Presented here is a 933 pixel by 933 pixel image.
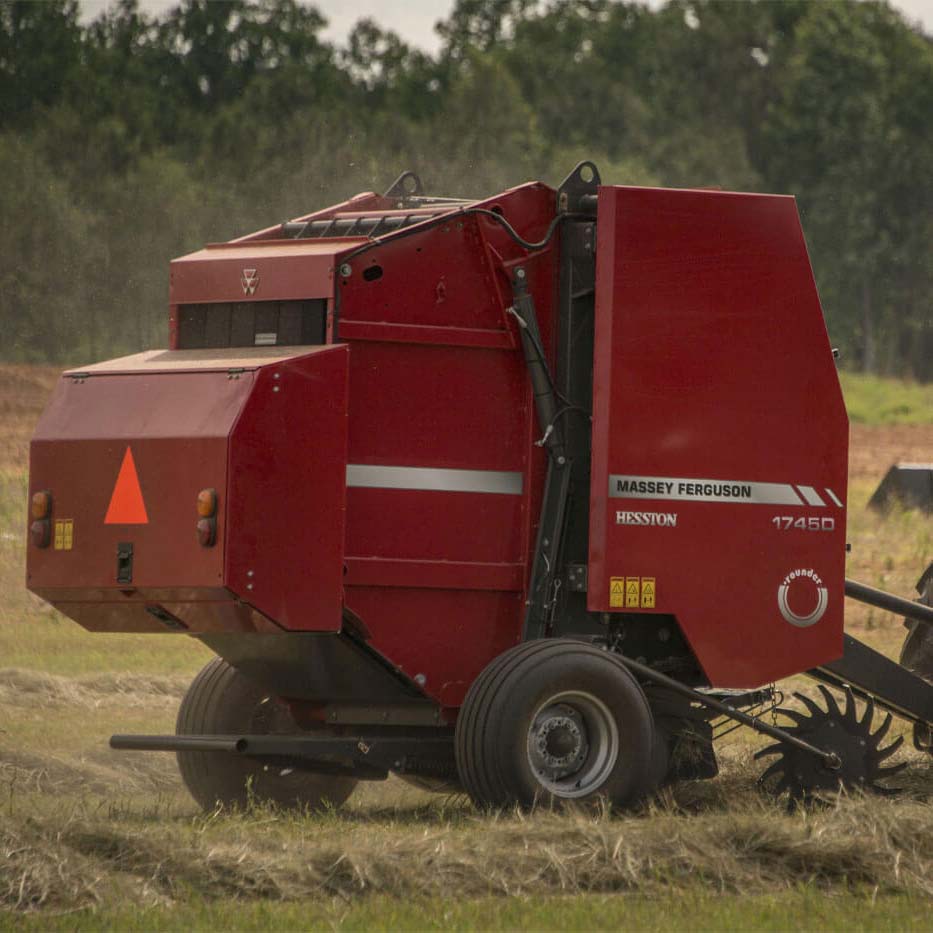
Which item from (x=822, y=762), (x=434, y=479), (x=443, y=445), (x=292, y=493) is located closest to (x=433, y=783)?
(x=434, y=479)

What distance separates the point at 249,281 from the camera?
8898mm

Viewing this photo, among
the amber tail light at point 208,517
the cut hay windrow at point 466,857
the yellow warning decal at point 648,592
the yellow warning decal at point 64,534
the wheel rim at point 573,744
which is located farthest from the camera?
the yellow warning decal at point 648,592

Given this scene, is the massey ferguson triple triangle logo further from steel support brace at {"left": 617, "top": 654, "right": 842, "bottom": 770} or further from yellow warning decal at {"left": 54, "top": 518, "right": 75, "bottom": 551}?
steel support brace at {"left": 617, "top": 654, "right": 842, "bottom": 770}

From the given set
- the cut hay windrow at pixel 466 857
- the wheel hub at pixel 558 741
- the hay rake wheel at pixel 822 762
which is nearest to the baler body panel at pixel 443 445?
the wheel hub at pixel 558 741

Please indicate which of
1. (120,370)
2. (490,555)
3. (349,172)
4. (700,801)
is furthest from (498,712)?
(349,172)

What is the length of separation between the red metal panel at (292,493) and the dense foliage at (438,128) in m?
20.9

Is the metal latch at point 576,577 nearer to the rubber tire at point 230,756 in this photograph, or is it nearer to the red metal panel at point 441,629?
the red metal panel at point 441,629

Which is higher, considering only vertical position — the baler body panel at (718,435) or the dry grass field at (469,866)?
the baler body panel at (718,435)

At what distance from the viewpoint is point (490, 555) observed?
29.4ft

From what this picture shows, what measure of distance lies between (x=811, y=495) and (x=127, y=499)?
3.06 metres

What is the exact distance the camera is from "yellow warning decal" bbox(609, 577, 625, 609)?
29.1 feet

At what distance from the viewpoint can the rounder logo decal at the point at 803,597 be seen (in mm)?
9281

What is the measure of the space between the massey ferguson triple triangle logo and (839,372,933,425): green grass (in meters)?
31.8

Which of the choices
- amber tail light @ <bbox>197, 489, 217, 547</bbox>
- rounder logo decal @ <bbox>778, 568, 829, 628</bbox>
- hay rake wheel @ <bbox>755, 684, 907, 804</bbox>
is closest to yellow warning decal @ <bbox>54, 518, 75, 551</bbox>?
amber tail light @ <bbox>197, 489, 217, 547</bbox>
